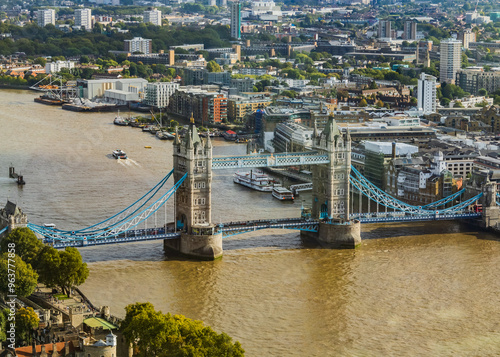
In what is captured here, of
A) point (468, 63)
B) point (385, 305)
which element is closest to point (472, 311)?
point (385, 305)

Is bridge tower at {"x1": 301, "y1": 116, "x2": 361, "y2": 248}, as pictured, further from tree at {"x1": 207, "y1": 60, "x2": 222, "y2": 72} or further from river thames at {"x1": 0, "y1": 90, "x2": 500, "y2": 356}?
tree at {"x1": 207, "y1": 60, "x2": 222, "y2": 72}

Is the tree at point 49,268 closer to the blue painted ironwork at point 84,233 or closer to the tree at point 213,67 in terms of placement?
the blue painted ironwork at point 84,233

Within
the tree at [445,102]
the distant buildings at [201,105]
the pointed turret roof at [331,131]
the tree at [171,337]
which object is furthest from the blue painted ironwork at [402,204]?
the tree at [445,102]

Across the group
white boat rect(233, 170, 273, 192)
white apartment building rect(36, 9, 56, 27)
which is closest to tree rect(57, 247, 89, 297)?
white boat rect(233, 170, 273, 192)

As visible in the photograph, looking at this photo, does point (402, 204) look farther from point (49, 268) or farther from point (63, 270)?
point (49, 268)

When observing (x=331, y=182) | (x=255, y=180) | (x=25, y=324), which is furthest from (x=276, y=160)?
(x=25, y=324)
